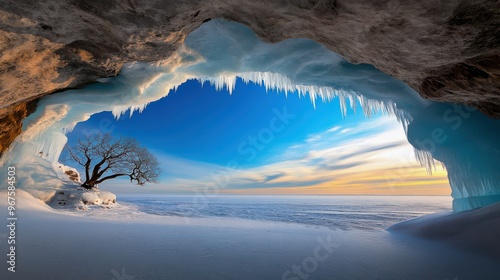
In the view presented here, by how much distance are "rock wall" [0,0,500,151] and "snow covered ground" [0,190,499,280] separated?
2880 mm

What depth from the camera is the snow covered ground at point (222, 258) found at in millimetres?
2900

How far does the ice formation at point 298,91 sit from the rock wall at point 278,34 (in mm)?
1895

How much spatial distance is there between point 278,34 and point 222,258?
13.1 feet

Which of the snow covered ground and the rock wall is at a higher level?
the rock wall

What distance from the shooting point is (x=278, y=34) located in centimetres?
395

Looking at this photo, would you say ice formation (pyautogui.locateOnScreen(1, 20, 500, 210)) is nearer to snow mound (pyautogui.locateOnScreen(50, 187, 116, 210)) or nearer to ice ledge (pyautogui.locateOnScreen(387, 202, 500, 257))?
snow mound (pyautogui.locateOnScreen(50, 187, 116, 210))

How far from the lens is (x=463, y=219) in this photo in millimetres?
5164

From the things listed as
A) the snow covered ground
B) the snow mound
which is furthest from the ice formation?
the snow covered ground

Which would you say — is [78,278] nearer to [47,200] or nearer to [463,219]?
[463,219]

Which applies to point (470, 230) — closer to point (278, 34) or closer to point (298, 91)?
point (278, 34)

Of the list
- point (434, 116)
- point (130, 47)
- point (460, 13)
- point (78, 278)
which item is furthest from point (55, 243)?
point (434, 116)

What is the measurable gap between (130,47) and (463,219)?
8.00m

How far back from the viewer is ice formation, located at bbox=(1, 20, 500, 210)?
626 cm

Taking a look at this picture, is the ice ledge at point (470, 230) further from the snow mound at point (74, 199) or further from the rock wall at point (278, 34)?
the snow mound at point (74, 199)
